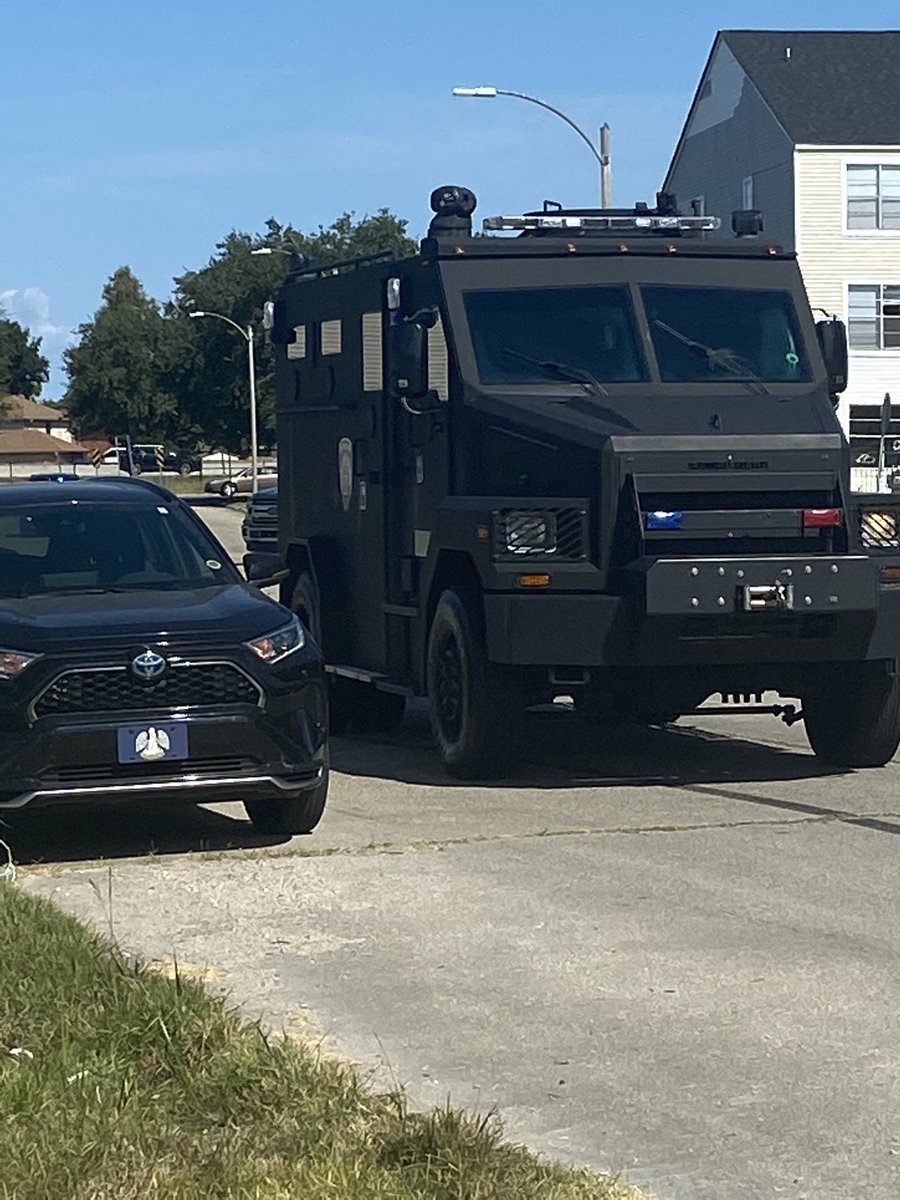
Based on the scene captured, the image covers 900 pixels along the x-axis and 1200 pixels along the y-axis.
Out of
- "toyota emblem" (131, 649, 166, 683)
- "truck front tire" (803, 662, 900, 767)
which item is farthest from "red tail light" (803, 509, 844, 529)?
"toyota emblem" (131, 649, 166, 683)

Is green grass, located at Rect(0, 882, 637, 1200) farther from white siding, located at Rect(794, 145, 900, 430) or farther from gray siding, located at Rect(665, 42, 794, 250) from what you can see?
white siding, located at Rect(794, 145, 900, 430)

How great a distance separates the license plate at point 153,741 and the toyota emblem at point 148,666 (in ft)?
0.65

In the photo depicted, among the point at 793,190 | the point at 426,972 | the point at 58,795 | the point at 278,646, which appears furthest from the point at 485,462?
the point at 793,190

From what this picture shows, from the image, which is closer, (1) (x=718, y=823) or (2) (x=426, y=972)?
(2) (x=426, y=972)

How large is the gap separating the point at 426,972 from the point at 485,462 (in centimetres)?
497

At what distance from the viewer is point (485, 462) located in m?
12.1

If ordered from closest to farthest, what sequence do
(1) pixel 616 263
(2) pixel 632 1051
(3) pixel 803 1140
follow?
(3) pixel 803 1140 → (2) pixel 632 1051 → (1) pixel 616 263

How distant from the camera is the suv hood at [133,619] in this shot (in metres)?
9.70

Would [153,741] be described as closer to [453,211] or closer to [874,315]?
[453,211]

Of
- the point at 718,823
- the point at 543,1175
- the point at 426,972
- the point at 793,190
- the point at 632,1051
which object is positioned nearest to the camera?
the point at 543,1175

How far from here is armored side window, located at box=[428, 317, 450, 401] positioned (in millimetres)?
12406

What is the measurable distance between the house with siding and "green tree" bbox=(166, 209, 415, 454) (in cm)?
3118

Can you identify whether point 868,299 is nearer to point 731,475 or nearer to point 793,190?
point 793,190

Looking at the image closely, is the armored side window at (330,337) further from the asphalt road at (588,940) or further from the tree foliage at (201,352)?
the tree foliage at (201,352)
